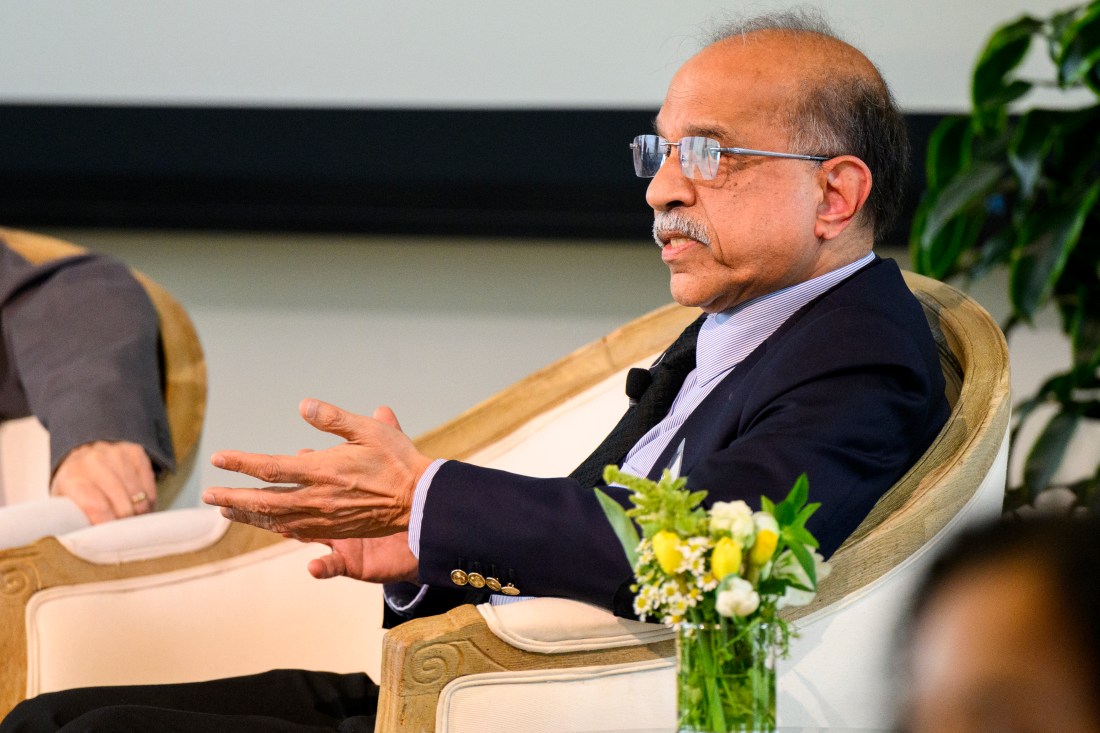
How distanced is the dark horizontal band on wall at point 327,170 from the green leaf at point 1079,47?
2.07 ft

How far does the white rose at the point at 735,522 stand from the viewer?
0.93m

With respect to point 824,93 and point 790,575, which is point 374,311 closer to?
point 824,93

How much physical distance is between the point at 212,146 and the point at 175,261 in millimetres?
347

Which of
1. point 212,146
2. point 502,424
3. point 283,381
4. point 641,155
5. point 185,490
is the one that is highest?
point 641,155

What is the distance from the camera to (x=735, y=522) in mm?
931

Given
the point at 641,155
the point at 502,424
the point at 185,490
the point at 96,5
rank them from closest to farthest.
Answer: the point at 641,155 < the point at 502,424 < the point at 185,490 < the point at 96,5

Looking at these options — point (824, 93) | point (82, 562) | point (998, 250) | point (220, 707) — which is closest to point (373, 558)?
point (220, 707)

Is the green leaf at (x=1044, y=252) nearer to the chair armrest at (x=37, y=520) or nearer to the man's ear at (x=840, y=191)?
the man's ear at (x=840, y=191)

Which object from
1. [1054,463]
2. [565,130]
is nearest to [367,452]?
[1054,463]

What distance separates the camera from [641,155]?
Result: 1.51m

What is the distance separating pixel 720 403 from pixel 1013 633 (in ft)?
3.03

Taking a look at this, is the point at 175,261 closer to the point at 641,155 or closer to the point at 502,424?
the point at 502,424

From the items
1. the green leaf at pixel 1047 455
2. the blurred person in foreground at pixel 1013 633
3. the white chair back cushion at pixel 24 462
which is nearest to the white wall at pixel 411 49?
the green leaf at pixel 1047 455

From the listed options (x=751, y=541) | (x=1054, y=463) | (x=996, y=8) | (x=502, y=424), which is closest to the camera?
(x=751, y=541)
